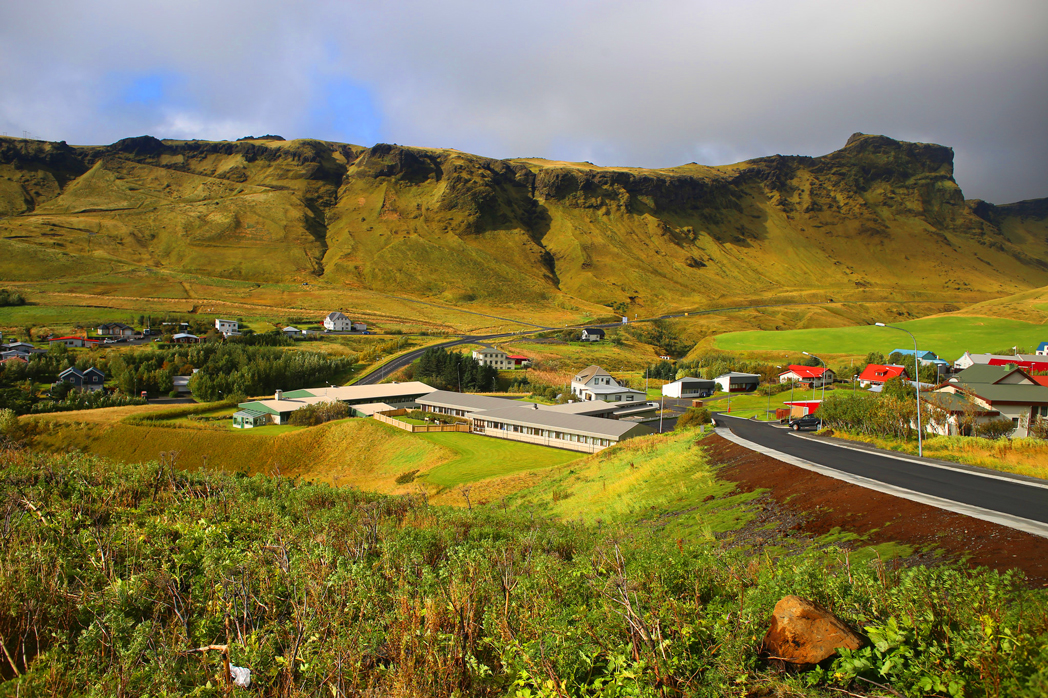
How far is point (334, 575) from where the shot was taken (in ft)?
28.2

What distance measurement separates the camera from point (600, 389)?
2432 inches

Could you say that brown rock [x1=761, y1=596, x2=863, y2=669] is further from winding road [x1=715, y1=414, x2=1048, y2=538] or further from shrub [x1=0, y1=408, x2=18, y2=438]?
shrub [x1=0, y1=408, x2=18, y2=438]

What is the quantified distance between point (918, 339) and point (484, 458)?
306ft

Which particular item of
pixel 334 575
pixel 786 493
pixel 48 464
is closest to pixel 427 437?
pixel 48 464

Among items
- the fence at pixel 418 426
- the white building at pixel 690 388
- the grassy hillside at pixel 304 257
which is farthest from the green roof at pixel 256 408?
the grassy hillside at pixel 304 257

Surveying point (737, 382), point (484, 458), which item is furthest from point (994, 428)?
point (737, 382)

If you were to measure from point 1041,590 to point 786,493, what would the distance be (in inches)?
341

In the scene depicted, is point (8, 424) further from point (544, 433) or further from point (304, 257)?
point (304, 257)

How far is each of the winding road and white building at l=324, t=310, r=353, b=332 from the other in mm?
89904

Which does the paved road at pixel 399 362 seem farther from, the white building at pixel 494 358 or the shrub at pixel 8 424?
the shrub at pixel 8 424

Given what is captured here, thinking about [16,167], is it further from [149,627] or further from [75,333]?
[149,627]

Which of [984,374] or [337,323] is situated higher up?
[337,323]

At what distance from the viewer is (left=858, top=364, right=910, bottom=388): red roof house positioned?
6056cm

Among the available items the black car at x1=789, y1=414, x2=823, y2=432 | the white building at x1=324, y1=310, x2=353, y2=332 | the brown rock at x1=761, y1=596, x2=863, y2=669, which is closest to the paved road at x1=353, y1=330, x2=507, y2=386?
the white building at x1=324, y1=310, x2=353, y2=332
